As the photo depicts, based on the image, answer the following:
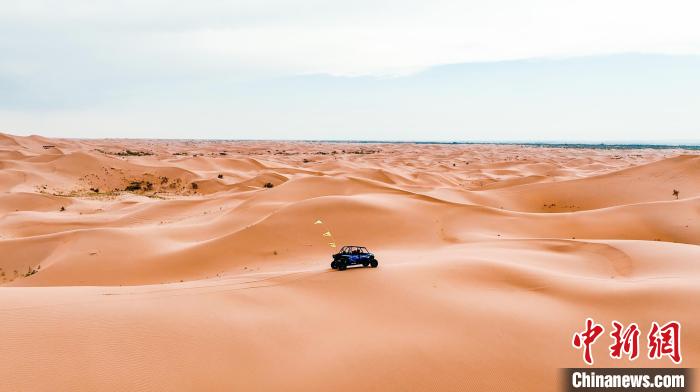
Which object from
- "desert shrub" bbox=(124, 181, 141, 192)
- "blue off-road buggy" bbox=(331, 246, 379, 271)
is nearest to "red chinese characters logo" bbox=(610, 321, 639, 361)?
"blue off-road buggy" bbox=(331, 246, 379, 271)

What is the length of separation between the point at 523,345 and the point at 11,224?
23.9 meters

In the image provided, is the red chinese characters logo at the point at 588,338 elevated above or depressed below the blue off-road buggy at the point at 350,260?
below

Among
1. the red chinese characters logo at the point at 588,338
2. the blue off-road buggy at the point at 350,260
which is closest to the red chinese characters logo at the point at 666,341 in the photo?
the red chinese characters logo at the point at 588,338

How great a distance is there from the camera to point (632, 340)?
23.2ft

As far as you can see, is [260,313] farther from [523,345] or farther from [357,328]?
[523,345]

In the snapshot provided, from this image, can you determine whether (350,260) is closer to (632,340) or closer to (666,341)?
(632,340)

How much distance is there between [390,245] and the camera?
1620 cm

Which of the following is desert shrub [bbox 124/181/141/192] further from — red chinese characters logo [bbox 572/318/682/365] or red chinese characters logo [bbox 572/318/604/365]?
red chinese characters logo [bbox 572/318/682/365]

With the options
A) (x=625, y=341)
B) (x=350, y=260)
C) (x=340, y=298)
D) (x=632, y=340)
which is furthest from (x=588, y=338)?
(x=350, y=260)

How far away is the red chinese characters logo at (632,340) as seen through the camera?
671 cm

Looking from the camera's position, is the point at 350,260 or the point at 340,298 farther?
the point at 350,260

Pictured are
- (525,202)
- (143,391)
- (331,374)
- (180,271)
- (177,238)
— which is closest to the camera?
(143,391)

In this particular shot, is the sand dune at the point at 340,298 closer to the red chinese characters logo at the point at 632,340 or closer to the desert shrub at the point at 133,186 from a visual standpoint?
the red chinese characters logo at the point at 632,340

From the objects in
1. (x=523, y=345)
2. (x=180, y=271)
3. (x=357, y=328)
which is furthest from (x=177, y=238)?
(x=523, y=345)
